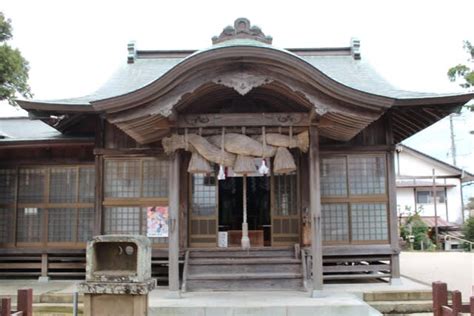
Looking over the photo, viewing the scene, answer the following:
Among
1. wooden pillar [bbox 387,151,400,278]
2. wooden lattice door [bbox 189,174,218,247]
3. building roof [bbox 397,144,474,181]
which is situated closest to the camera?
wooden pillar [bbox 387,151,400,278]

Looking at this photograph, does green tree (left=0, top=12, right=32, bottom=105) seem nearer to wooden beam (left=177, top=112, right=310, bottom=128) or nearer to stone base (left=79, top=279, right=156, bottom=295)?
wooden beam (left=177, top=112, right=310, bottom=128)

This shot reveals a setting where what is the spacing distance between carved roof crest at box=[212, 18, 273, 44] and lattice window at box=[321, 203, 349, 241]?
3.66 m

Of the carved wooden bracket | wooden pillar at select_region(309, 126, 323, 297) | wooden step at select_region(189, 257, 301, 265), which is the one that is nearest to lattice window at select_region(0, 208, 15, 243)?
wooden step at select_region(189, 257, 301, 265)

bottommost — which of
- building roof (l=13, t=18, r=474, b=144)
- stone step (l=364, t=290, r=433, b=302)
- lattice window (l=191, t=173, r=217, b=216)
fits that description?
stone step (l=364, t=290, r=433, b=302)

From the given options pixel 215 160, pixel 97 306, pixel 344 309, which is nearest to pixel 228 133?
pixel 215 160

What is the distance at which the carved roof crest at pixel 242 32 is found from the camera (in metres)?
9.94

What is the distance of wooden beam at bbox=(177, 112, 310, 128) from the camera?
29.2ft

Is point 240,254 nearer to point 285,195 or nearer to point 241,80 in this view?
point 285,195

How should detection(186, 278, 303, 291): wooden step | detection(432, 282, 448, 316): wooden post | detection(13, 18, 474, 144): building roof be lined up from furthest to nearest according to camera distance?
detection(186, 278, 303, 291): wooden step → detection(13, 18, 474, 144): building roof → detection(432, 282, 448, 316): wooden post

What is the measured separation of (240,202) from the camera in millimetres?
14156

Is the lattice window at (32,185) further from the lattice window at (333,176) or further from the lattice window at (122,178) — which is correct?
the lattice window at (333,176)

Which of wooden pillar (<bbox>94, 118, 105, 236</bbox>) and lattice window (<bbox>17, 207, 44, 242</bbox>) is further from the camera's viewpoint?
lattice window (<bbox>17, 207, 44, 242</bbox>)

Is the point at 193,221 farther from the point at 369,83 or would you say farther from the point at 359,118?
the point at 369,83

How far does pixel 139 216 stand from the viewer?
10297mm
